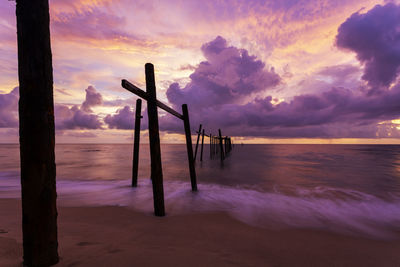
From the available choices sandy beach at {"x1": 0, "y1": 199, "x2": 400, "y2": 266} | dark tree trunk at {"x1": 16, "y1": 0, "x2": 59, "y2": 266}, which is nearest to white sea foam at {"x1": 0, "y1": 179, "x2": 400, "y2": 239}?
sandy beach at {"x1": 0, "y1": 199, "x2": 400, "y2": 266}

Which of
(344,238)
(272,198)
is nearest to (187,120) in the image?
(272,198)

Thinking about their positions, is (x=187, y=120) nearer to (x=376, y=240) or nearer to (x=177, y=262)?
(x=177, y=262)

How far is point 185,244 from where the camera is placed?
311cm

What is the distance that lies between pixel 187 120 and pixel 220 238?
4722 millimetres

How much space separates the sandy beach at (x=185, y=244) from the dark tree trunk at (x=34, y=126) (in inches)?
20.0

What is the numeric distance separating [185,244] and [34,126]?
255 centimetres

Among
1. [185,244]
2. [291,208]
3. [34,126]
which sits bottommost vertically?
[291,208]

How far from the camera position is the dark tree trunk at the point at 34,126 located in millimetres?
1971

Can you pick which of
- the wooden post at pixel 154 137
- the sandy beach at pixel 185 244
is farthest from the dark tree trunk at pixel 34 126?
the wooden post at pixel 154 137

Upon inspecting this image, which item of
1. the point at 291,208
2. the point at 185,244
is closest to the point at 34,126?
the point at 185,244

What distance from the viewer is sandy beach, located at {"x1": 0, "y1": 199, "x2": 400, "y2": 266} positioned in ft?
8.28

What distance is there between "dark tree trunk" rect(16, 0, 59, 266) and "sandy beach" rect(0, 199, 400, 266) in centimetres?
51

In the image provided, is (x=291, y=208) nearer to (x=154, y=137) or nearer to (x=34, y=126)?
(x=154, y=137)

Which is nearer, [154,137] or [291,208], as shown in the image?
[154,137]
